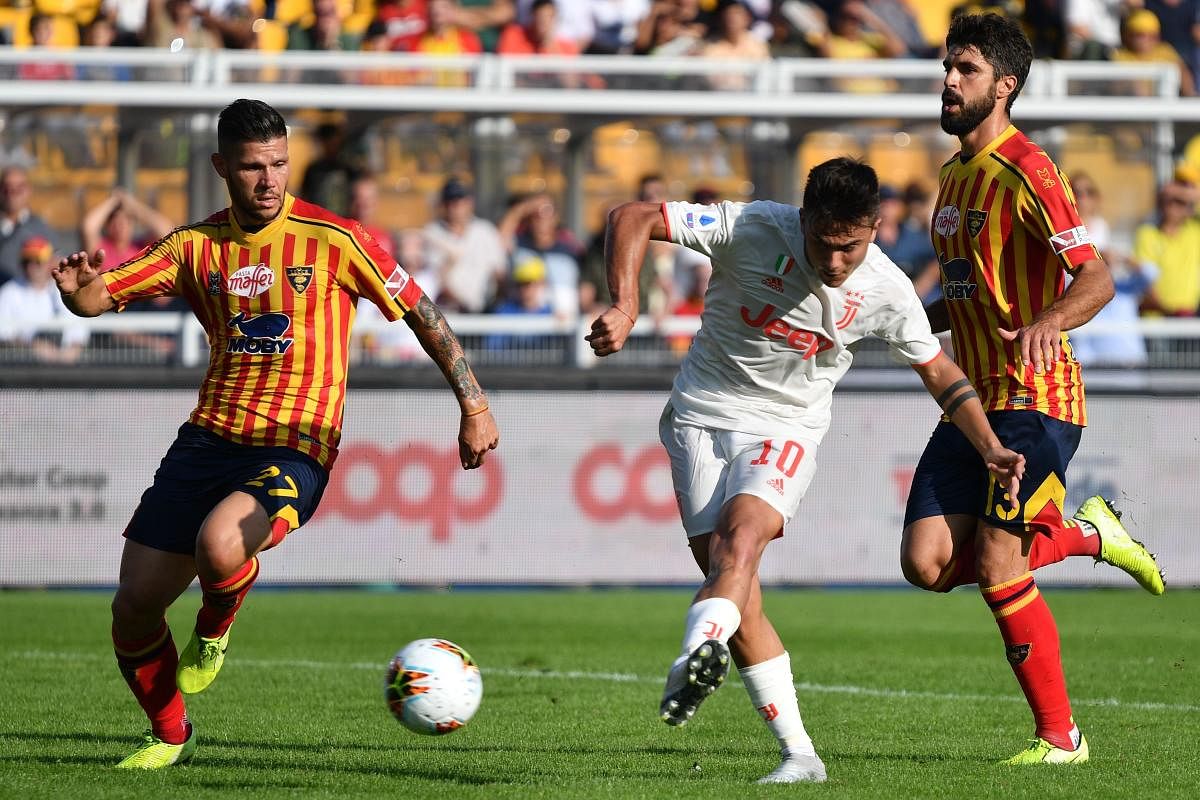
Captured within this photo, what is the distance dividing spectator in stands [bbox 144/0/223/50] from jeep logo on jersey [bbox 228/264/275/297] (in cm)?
912

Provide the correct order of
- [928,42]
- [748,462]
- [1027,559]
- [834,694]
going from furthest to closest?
[928,42] < [834,694] < [1027,559] < [748,462]

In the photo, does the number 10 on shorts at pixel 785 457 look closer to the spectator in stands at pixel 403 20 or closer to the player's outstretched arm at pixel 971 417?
the player's outstretched arm at pixel 971 417

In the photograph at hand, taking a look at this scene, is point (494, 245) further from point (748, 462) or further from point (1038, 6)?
point (748, 462)

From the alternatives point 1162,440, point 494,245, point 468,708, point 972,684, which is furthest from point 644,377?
point 468,708

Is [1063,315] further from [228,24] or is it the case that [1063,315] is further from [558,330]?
[228,24]

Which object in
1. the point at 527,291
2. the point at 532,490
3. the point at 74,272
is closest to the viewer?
the point at 74,272

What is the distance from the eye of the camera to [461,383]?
21.5ft

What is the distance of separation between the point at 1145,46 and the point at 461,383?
11978mm

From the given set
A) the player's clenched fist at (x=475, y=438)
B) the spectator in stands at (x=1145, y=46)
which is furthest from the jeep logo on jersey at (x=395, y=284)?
the spectator in stands at (x=1145, y=46)

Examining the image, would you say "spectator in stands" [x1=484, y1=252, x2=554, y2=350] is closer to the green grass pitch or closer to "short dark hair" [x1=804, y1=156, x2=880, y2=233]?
the green grass pitch

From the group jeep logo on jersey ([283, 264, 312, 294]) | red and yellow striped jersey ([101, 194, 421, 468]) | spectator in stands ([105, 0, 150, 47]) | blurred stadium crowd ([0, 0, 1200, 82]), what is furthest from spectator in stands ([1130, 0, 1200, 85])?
jeep logo on jersey ([283, 264, 312, 294])

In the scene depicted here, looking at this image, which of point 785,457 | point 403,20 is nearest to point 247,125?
point 785,457

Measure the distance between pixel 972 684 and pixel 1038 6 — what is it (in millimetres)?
10242

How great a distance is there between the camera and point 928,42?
678 inches
